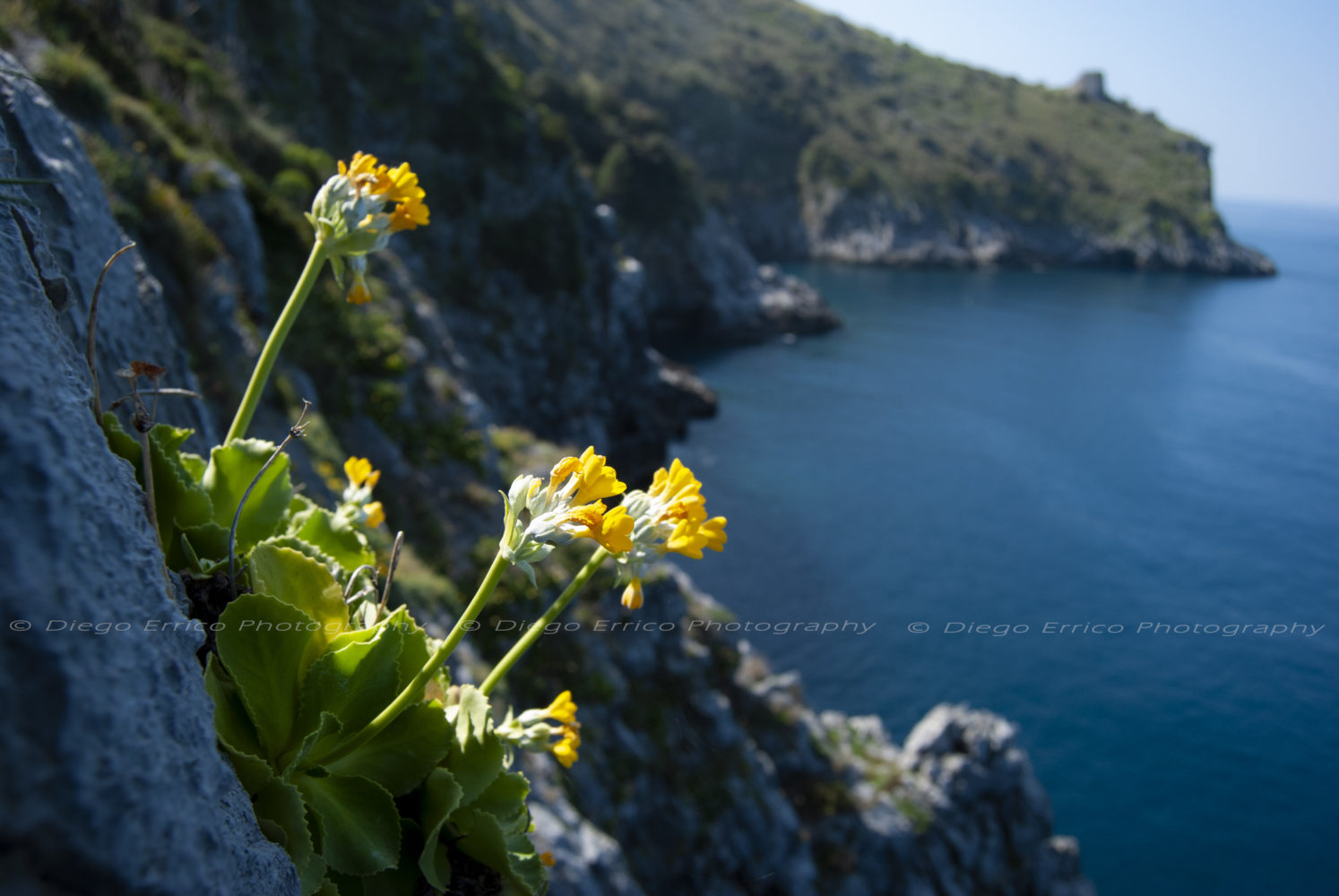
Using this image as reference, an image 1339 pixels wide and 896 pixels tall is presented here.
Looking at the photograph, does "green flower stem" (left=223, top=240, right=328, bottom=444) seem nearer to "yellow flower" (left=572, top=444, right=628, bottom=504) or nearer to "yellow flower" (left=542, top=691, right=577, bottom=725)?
"yellow flower" (left=572, top=444, right=628, bottom=504)

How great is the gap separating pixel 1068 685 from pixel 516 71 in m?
40.1

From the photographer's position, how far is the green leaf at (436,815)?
209cm

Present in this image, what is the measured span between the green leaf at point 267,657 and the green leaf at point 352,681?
1.9 inches

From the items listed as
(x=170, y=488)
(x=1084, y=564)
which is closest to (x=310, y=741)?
(x=170, y=488)

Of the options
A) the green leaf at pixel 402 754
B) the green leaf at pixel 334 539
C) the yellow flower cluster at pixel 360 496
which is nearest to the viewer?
the green leaf at pixel 402 754

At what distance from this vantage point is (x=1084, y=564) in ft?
118

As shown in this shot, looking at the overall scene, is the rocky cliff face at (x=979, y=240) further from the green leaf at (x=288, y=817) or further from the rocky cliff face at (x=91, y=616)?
the green leaf at (x=288, y=817)

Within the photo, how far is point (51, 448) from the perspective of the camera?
128cm

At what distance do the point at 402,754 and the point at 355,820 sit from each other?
190 millimetres

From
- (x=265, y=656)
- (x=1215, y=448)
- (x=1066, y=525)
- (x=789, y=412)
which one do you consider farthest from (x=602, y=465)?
(x=1215, y=448)

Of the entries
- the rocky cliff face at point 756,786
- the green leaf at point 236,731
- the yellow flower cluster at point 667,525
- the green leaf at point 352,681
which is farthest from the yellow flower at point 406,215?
the rocky cliff face at point 756,786

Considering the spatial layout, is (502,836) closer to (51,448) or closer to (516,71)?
(51,448)

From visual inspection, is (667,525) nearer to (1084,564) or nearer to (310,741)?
(310,741)

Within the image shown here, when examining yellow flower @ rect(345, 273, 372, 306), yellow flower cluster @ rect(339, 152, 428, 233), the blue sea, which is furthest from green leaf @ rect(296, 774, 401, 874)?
the blue sea
